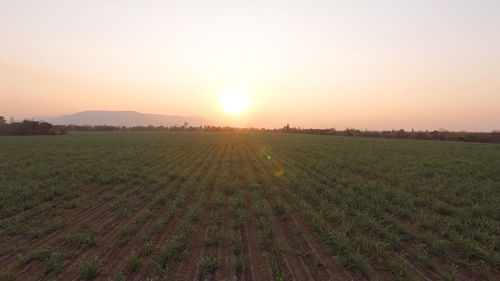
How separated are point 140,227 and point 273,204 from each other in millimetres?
4705

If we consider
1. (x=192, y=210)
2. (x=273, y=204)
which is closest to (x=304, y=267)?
(x=273, y=204)

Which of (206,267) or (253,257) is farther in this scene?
(253,257)

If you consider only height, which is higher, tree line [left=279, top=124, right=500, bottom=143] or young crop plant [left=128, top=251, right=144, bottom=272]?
tree line [left=279, top=124, right=500, bottom=143]

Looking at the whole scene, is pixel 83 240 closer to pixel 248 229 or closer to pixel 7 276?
pixel 7 276

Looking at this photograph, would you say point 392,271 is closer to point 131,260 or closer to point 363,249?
point 363,249

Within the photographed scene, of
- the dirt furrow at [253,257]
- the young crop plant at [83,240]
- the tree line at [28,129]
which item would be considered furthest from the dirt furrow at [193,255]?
the tree line at [28,129]

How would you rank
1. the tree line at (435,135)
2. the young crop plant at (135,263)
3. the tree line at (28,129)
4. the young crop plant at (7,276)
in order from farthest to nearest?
the tree line at (28,129) < the tree line at (435,135) < the young crop plant at (135,263) < the young crop plant at (7,276)

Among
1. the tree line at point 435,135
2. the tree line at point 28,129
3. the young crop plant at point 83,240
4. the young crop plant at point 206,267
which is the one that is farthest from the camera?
the tree line at point 28,129

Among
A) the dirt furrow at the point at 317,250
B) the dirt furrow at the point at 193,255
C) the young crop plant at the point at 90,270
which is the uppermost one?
the young crop plant at the point at 90,270

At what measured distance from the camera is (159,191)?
29.1ft

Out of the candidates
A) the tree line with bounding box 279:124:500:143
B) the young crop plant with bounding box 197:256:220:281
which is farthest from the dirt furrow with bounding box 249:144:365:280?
the tree line with bounding box 279:124:500:143

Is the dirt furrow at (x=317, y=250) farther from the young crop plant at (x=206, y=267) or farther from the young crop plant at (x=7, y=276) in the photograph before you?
the young crop plant at (x=7, y=276)

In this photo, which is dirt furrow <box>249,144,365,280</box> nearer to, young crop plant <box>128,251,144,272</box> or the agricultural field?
the agricultural field

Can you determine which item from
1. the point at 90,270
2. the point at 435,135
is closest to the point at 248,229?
the point at 90,270
